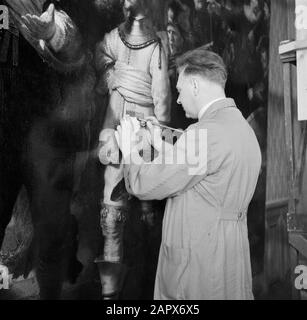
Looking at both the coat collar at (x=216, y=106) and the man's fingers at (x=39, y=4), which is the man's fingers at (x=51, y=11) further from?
the coat collar at (x=216, y=106)

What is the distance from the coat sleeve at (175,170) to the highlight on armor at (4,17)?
0.78 meters

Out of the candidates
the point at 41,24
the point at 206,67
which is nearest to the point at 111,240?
the point at 206,67

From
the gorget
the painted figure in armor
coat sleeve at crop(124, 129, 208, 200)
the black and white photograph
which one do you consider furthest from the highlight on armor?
coat sleeve at crop(124, 129, 208, 200)

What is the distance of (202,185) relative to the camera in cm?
205

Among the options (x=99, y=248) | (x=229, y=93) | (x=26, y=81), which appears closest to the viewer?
(x=26, y=81)

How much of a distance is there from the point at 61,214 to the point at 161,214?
0.63 m

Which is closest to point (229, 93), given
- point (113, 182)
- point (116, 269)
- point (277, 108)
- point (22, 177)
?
point (277, 108)

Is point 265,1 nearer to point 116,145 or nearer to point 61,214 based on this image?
point 116,145

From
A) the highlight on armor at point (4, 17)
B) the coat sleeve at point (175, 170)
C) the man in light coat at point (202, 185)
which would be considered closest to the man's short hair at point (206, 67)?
the man in light coat at point (202, 185)

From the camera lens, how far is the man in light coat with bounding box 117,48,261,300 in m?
1.99

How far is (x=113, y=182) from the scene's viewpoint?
225 cm

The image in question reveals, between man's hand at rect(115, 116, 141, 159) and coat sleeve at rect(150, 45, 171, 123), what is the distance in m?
0.29

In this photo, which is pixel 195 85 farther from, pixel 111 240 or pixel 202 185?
pixel 111 240

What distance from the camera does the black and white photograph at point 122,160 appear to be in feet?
6.18
